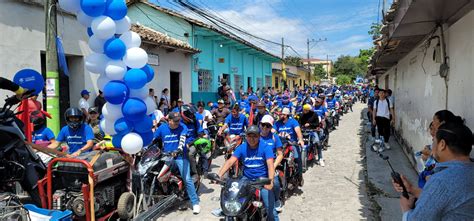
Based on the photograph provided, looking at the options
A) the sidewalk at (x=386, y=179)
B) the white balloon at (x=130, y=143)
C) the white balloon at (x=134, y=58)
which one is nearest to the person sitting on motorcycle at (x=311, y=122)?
the sidewalk at (x=386, y=179)

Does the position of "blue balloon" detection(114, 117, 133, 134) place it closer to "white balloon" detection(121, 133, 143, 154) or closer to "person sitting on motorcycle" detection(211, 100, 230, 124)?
"white balloon" detection(121, 133, 143, 154)

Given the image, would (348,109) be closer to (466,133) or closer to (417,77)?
(417,77)

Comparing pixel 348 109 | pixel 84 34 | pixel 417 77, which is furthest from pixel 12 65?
pixel 348 109

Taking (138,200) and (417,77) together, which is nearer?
(138,200)

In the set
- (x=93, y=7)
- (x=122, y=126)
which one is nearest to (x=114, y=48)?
(x=93, y=7)

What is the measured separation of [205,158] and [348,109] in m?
23.2

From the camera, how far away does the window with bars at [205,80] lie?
18453 mm

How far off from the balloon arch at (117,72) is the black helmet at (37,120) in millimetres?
1719

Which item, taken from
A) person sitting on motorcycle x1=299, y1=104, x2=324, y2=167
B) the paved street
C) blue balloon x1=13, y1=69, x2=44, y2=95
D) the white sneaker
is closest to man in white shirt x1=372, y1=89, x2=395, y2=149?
the paved street

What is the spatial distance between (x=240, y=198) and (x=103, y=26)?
2885 mm

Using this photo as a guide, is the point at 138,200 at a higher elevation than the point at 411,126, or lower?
lower

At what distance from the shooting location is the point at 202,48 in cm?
1828

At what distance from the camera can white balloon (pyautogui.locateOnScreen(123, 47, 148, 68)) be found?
16.4 feet

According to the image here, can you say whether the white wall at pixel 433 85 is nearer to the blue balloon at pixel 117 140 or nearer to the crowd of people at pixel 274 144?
the crowd of people at pixel 274 144
